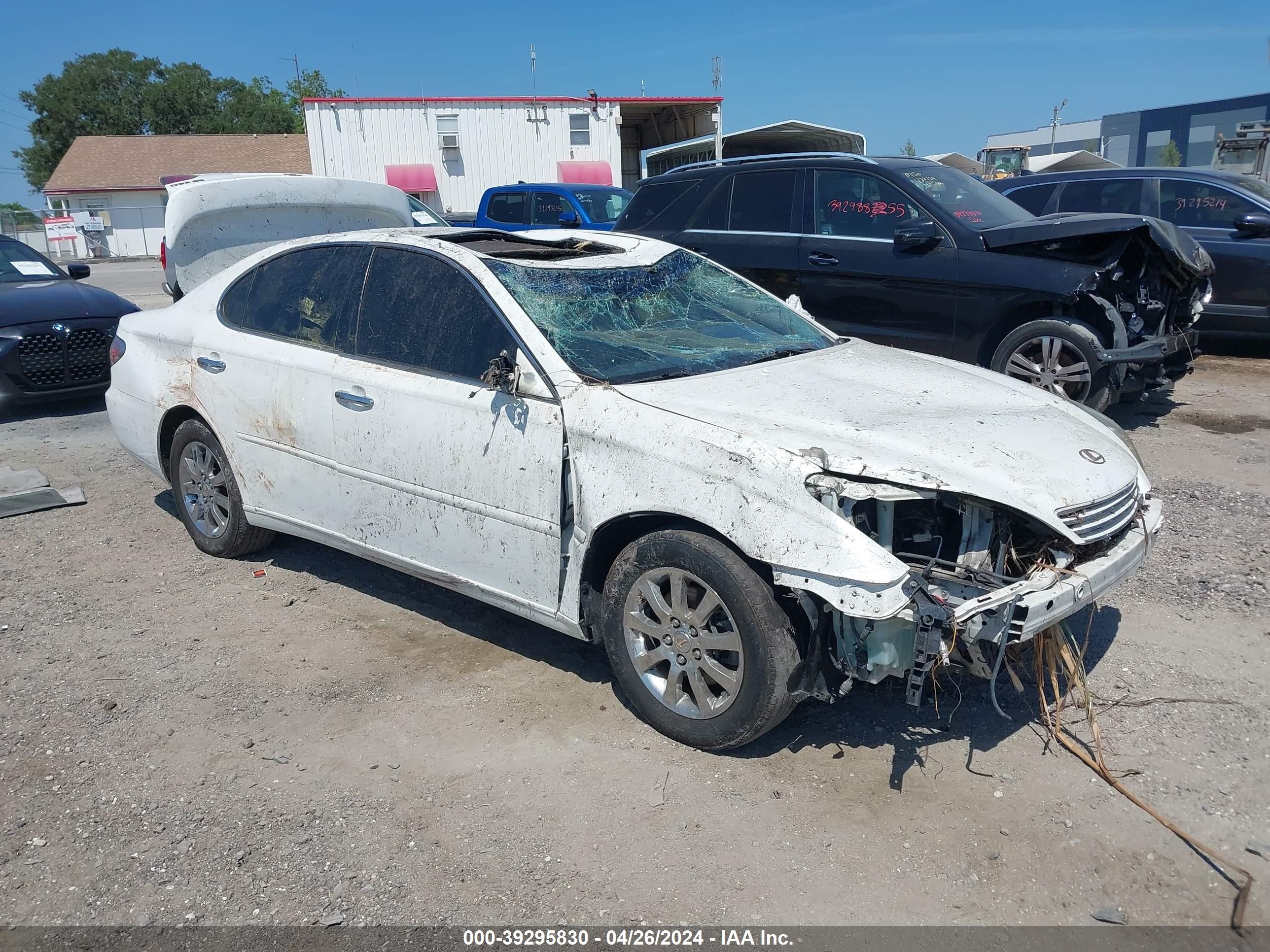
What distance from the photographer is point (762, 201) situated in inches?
318

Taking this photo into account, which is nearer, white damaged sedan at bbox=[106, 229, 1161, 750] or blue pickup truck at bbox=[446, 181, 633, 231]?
white damaged sedan at bbox=[106, 229, 1161, 750]

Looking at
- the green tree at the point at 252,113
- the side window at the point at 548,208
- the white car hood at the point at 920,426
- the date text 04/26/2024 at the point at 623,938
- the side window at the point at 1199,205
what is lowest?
the date text 04/26/2024 at the point at 623,938

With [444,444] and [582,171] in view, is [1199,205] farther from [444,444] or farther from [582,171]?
[582,171]

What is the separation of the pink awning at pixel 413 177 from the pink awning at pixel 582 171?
13.0ft

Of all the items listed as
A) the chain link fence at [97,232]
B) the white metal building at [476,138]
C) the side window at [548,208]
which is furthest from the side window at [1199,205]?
the chain link fence at [97,232]

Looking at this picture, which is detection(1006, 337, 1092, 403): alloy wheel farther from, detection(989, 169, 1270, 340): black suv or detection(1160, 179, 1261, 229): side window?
detection(1160, 179, 1261, 229): side window

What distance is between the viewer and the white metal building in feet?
96.2

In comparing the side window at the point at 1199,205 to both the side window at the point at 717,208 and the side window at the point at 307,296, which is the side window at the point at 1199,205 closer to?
the side window at the point at 717,208

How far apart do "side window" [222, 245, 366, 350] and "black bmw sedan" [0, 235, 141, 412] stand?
157 inches

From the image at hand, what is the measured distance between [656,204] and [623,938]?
716cm

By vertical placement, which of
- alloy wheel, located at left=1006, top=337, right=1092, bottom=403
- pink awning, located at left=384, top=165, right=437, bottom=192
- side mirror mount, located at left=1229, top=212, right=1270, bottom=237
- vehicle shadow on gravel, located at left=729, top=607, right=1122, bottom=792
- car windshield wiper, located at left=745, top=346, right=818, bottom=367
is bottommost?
vehicle shadow on gravel, located at left=729, top=607, right=1122, bottom=792

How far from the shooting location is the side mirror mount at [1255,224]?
8883 mm

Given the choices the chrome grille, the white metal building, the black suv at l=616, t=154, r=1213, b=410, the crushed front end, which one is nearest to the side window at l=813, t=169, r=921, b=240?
the black suv at l=616, t=154, r=1213, b=410

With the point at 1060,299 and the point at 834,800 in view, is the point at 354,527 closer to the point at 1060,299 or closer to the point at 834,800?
the point at 834,800
